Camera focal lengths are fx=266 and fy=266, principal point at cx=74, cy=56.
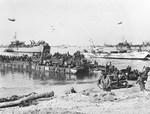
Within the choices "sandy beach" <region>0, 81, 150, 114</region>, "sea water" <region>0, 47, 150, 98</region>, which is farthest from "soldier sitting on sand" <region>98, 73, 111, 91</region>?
"sea water" <region>0, 47, 150, 98</region>

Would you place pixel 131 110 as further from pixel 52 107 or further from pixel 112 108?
pixel 52 107

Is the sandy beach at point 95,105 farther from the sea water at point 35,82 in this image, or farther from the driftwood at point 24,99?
the sea water at point 35,82

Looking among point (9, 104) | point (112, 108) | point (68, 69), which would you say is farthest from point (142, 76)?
point (68, 69)

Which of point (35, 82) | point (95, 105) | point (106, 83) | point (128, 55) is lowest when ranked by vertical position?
point (35, 82)

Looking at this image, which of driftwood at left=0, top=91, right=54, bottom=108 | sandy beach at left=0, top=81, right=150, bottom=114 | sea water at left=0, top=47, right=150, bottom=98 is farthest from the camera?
sea water at left=0, top=47, right=150, bottom=98

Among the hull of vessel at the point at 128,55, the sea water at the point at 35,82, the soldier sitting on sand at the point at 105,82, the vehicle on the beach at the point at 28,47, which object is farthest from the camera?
the vehicle on the beach at the point at 28,47

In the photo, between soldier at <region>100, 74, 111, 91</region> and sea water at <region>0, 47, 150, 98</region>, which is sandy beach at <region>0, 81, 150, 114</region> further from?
sea water at <region>0, 47, 150, 98</region>

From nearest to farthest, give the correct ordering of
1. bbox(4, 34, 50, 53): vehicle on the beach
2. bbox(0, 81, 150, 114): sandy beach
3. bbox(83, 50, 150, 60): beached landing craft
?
bbox(0, 81, 150, 114): sandy beach < bbox(83, 50, 150, 60): beached landing craft < bbox(4, 34, 50, 53): vehicle on the beach

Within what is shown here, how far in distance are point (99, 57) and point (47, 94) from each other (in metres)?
81.8

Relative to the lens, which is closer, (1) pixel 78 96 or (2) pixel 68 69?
(1) pixel 78 96

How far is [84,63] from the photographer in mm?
45094

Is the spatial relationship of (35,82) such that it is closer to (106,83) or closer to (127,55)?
(106,83)

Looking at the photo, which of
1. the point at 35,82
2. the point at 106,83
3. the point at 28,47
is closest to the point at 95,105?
the point at 106,83

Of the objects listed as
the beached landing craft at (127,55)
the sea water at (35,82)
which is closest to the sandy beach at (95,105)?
the sea water at (35,82)
